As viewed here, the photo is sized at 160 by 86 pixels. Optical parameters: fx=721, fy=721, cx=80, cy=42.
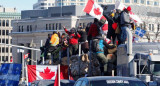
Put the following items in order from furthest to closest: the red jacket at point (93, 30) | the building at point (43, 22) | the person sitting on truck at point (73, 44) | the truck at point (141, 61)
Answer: the building at point (43, 22) < the person sitting on truck at point (73, 44) < the red jacket at point (93, 30) < the truck at point (141, 61)

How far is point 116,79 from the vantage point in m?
15.3

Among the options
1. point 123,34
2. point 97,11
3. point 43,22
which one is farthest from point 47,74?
point 43,22

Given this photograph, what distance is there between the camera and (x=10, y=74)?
2777 centimetres

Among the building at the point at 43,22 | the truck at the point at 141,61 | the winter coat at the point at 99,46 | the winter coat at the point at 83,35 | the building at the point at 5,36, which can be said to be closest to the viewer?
the truck at the point at 141,61

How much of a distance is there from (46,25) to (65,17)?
5.32m

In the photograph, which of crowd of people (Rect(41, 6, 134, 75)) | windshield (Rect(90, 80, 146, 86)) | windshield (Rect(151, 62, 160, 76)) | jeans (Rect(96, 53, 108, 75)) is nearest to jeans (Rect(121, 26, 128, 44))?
crowd of people (Rect(41, 6, 134, 75))

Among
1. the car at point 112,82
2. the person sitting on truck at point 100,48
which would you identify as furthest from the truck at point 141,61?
the car at point 112,82

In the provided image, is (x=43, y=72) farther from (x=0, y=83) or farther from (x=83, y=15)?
(x=83, y=15)

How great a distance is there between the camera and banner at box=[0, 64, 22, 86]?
27.3 meters

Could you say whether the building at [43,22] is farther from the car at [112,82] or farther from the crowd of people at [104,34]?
the car at [112,82]

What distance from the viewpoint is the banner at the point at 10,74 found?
89.7 feet

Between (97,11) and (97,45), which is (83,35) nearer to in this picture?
(97,11)

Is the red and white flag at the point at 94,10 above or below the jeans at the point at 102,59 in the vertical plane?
above

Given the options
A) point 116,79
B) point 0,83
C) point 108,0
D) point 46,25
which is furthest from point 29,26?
point 116,79
